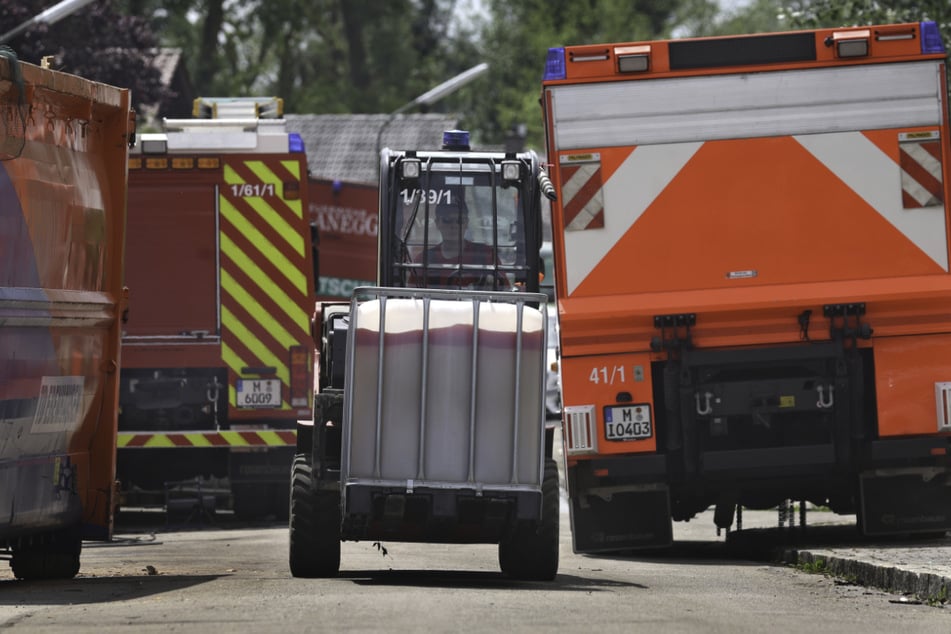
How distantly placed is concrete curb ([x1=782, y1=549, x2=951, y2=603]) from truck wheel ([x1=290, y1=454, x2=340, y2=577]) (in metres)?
3.07

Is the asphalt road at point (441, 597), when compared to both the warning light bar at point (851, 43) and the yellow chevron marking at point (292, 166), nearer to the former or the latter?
the warning light bar at point (851, 43)

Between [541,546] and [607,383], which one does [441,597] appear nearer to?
[541,546]

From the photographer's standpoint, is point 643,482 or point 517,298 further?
point 643,482

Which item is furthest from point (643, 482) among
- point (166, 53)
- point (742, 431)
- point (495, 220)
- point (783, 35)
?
point (166, 53)

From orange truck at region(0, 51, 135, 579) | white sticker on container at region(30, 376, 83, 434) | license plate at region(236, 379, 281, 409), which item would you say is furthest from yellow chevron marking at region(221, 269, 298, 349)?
white sticker on container at region(30, 376, 83, 434)

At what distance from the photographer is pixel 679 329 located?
43.1 feet

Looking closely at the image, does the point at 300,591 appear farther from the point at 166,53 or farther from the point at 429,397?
the point at 166,53

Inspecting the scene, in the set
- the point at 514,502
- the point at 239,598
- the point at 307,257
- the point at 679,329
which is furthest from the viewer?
the point at 307,257

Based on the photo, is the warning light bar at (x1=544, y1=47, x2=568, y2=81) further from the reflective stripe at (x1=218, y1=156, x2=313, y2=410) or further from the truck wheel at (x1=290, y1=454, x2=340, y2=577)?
the reflective stripe at (x1=218, y1=156, x2=313, y2=410)

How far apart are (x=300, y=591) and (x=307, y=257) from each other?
7.50 metres

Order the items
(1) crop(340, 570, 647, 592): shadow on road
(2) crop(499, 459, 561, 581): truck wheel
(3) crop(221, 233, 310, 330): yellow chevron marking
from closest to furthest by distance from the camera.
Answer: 1. (1) crop(340, 570, 647, 592): shadow on road
2. (2) crop(499, 459, 561, 581): truck wheel
3. (3) crop(221, 233, 310, 330): yellow chevron marking

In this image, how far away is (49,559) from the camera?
493 inches

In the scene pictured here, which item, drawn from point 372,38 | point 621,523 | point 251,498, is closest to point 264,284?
point 251,498

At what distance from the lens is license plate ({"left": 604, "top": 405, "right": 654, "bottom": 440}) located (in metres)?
13.2
